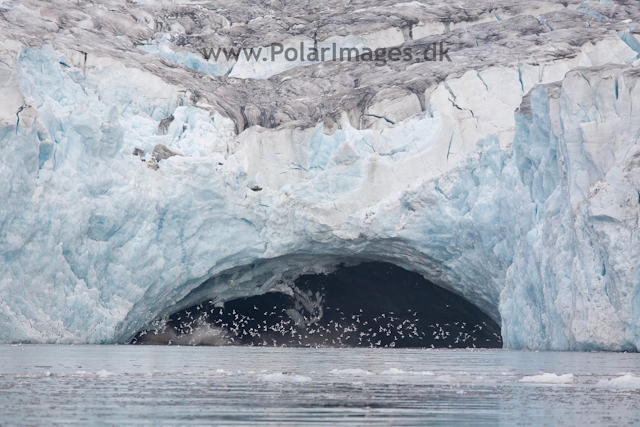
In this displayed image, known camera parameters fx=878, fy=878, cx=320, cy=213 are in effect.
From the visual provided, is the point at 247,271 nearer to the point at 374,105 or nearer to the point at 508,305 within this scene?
the point at 374,105

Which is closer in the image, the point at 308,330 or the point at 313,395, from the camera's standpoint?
the point at 313,395

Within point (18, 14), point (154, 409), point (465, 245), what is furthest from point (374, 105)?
point (154, 409)

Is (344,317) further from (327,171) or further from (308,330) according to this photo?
(327,171)

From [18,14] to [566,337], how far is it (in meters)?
21.5

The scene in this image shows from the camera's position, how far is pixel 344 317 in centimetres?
3762

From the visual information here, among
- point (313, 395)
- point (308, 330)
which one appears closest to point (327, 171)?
point (308, 330)

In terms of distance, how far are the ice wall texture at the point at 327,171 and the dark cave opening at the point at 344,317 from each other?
1934 mm

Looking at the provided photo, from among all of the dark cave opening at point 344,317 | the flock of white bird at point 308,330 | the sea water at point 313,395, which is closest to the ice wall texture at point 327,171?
the dark cave opening at point 344,317

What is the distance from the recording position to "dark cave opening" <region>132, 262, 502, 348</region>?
3625 centimetres

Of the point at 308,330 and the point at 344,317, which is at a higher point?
the point at 344,317

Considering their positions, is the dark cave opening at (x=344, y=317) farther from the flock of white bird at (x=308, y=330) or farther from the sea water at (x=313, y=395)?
the sea water at (x=313, y=395)

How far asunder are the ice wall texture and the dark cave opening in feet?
6.34

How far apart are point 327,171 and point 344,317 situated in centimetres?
991

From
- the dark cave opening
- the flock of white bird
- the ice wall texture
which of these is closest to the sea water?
the ice wall texture
